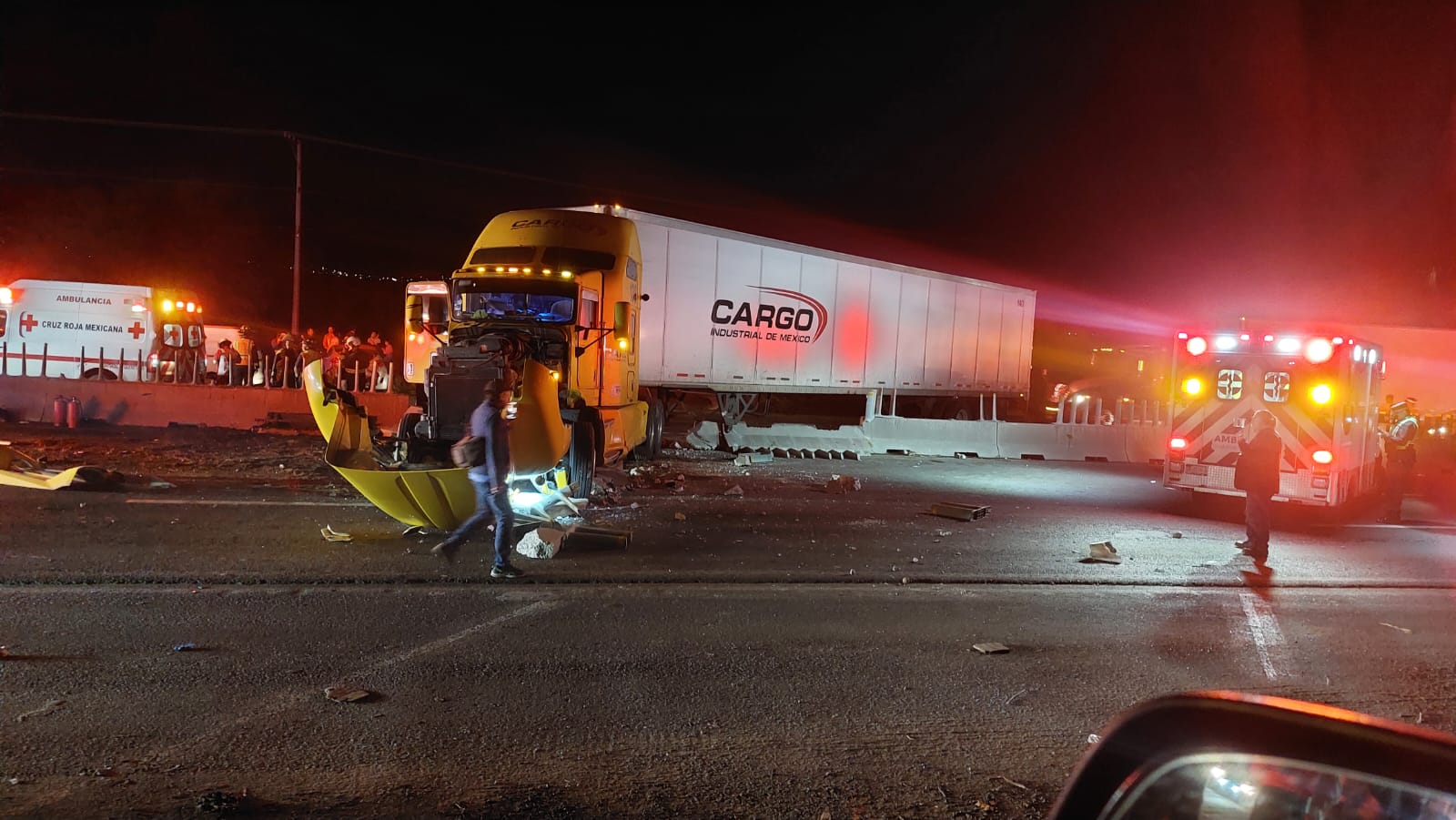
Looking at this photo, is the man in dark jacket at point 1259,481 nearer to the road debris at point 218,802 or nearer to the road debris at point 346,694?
the road debris at point 346,694

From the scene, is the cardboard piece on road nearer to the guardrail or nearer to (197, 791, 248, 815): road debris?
(197, 791, 248, 815): road debris

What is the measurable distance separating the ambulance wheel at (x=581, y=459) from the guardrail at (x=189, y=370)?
942cm

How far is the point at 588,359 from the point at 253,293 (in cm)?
5167

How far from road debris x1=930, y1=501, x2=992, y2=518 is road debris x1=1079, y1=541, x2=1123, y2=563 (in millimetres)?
1759

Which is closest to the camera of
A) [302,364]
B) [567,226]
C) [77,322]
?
[567,226]

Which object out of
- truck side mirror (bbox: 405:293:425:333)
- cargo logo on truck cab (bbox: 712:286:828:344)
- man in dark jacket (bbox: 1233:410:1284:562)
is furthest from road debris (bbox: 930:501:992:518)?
truck side mirror (bbox: 405:293:425:333)

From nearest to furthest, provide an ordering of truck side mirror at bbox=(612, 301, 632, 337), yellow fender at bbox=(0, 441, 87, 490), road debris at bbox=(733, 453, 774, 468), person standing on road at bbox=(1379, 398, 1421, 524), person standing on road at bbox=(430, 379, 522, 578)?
person standing on road at bbox=(430, 379, 522, 578) → yellow fender at bbox=(0, 441, 87, 490) → truck side mirror at bbox=(612, 301, 632, 337) → person standing on road at bbox=(1379, 398, 1421, 524) → road debris at bbox=(733, 453, 774, 468)

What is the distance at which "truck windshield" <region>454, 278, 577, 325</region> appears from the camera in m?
10.5

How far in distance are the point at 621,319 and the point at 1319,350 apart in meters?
8.67

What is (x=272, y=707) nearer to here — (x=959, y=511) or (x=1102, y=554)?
(x=1102, y=554)

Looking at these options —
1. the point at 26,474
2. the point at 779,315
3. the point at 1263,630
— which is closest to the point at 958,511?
the point at 1263,630

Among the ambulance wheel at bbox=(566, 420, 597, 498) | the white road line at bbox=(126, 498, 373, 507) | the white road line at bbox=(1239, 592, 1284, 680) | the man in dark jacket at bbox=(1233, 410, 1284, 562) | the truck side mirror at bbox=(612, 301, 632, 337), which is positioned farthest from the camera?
the truck side mirror at bbox=(612, 301, 632, 337)

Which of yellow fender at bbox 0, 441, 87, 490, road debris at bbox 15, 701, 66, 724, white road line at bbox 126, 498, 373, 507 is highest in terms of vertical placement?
yellow fender at bbox 0, 441, 87, 490

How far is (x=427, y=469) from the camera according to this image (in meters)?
8.27
